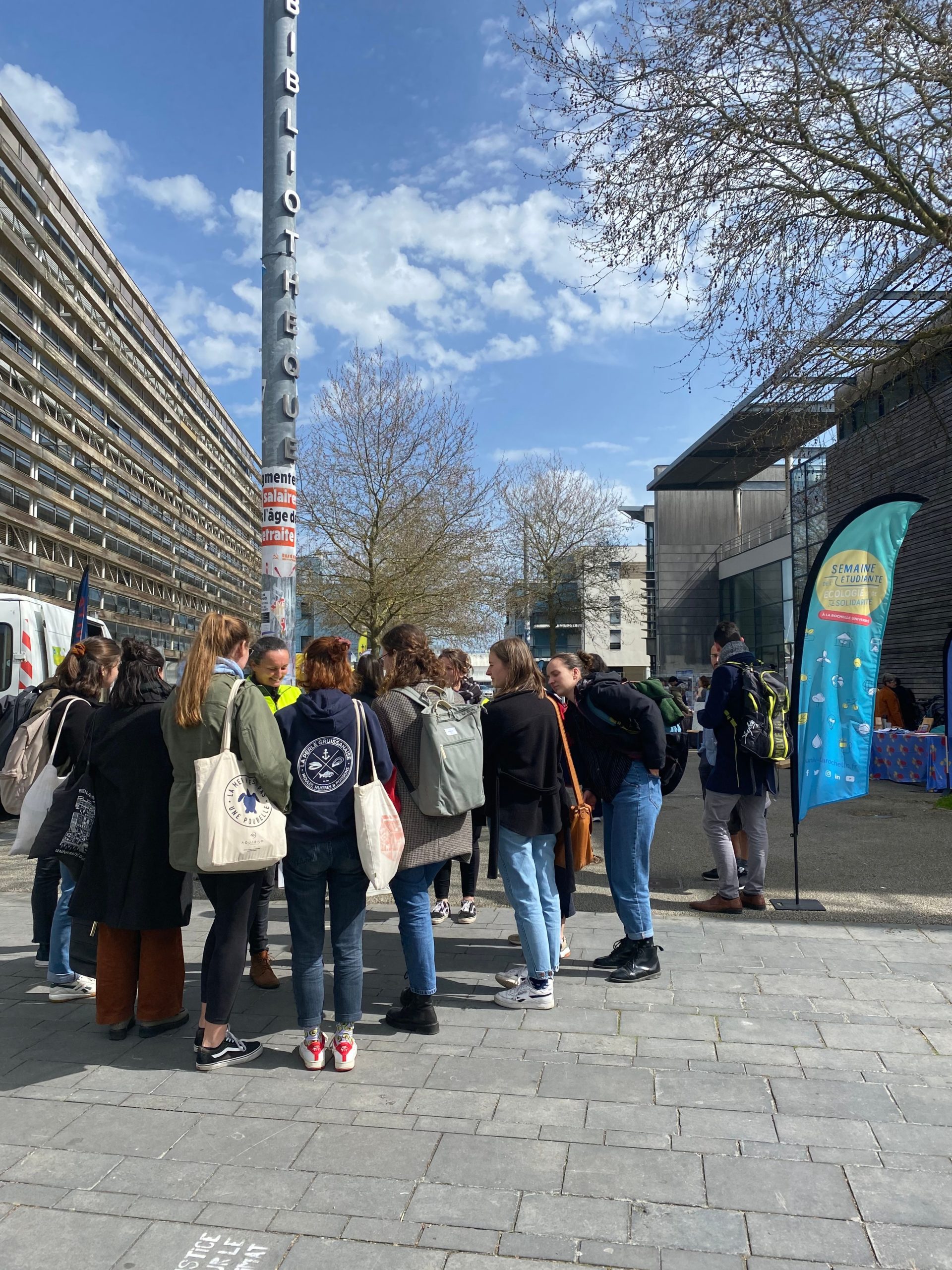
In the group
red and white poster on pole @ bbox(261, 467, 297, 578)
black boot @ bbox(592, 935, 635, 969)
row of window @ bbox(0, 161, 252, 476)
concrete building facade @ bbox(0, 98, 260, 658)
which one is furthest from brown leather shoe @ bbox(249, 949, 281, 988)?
row of window @ bbox(0, 161, 252, 476)

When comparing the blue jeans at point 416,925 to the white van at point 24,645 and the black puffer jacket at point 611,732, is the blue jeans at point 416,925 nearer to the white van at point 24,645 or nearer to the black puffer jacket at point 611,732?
the black puffer jacket at point 611,732

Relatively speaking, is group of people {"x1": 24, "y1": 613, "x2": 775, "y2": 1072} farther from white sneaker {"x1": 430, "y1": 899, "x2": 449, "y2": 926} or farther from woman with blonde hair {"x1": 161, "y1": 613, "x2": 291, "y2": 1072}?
white sneaker {"x1": 430, "y1": 899, "x2": 449, "y2": 926}

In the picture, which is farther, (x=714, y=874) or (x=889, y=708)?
(x=889, y=708)

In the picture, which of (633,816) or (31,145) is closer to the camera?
(633,816)

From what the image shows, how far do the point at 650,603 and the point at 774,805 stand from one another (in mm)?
43667

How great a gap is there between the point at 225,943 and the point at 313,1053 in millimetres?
588

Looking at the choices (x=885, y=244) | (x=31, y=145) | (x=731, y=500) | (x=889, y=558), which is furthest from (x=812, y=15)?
(x=31, y=145)

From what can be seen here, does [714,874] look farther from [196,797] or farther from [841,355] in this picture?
[841,355]

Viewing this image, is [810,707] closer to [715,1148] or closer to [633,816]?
[633,816]

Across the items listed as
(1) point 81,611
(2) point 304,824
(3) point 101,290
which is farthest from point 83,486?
(2) point 304,824

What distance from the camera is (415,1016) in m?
4.30

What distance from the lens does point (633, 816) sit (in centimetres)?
507

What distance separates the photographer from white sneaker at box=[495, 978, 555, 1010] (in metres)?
4.57

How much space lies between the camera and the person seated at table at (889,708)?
16.5 meters
